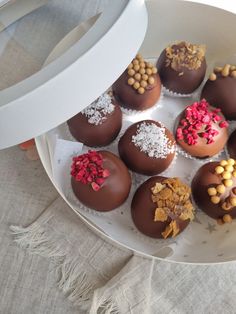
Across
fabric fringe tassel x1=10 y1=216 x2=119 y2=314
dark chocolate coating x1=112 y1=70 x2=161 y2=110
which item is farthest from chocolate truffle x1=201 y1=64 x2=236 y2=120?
fabric fringe tassel x1=10 y1=216 x2=119 y2=314

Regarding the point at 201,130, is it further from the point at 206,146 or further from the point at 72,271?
the point at 72,271

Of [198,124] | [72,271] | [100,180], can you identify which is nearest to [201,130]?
[198,124]

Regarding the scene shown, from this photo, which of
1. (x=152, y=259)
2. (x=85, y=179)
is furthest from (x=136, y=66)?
(x=152, y=259)

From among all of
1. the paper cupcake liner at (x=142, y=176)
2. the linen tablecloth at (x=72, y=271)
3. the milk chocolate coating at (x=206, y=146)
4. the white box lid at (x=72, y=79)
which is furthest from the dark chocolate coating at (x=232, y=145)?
the white box lid at (x=72, y=79)

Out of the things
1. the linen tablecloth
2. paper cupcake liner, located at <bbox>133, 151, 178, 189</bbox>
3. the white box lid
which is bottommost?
the linen tablecloth

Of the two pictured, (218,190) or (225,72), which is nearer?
(218,190)

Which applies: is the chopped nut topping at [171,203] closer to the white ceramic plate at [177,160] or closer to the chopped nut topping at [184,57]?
the white ceramic plate at [177,160]

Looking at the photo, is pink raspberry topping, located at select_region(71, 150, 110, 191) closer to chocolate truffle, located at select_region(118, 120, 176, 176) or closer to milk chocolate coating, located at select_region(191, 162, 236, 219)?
chocolate truffle, located at select_region(118, 120, 176, 176)
